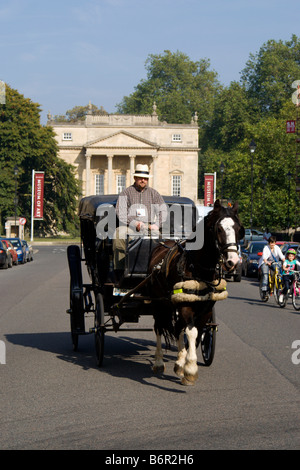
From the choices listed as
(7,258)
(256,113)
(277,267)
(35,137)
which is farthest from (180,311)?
(256,113)

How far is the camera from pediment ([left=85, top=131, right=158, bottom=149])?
353 ft

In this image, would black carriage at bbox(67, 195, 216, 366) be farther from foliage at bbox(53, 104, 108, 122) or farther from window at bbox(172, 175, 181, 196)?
foliage at bbox(53, 104, 108, 122)

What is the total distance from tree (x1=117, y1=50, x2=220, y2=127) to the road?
11988cm

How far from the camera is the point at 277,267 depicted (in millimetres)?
20656

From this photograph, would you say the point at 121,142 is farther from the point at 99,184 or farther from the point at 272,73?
the point at 272,73

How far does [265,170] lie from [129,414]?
6902 centimetres

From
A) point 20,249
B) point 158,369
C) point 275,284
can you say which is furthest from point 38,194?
point 158,369

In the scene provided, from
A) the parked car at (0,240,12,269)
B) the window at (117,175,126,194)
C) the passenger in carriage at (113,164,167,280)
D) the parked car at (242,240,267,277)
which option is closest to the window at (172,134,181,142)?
the window at (117,175,126,194)

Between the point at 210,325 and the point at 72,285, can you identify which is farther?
the point at 72,285

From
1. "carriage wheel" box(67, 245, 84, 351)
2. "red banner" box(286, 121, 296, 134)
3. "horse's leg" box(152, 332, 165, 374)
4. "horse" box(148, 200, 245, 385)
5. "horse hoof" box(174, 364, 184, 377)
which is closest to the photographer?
"horse" box(148, 200, 245, 385)

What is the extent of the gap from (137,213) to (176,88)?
128 meters

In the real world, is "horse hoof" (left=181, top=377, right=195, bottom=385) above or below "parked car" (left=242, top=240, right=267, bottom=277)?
above

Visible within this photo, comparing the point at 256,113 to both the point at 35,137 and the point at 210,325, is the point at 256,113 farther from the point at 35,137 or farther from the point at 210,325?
the point at 210,325

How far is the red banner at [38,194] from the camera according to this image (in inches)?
3061
